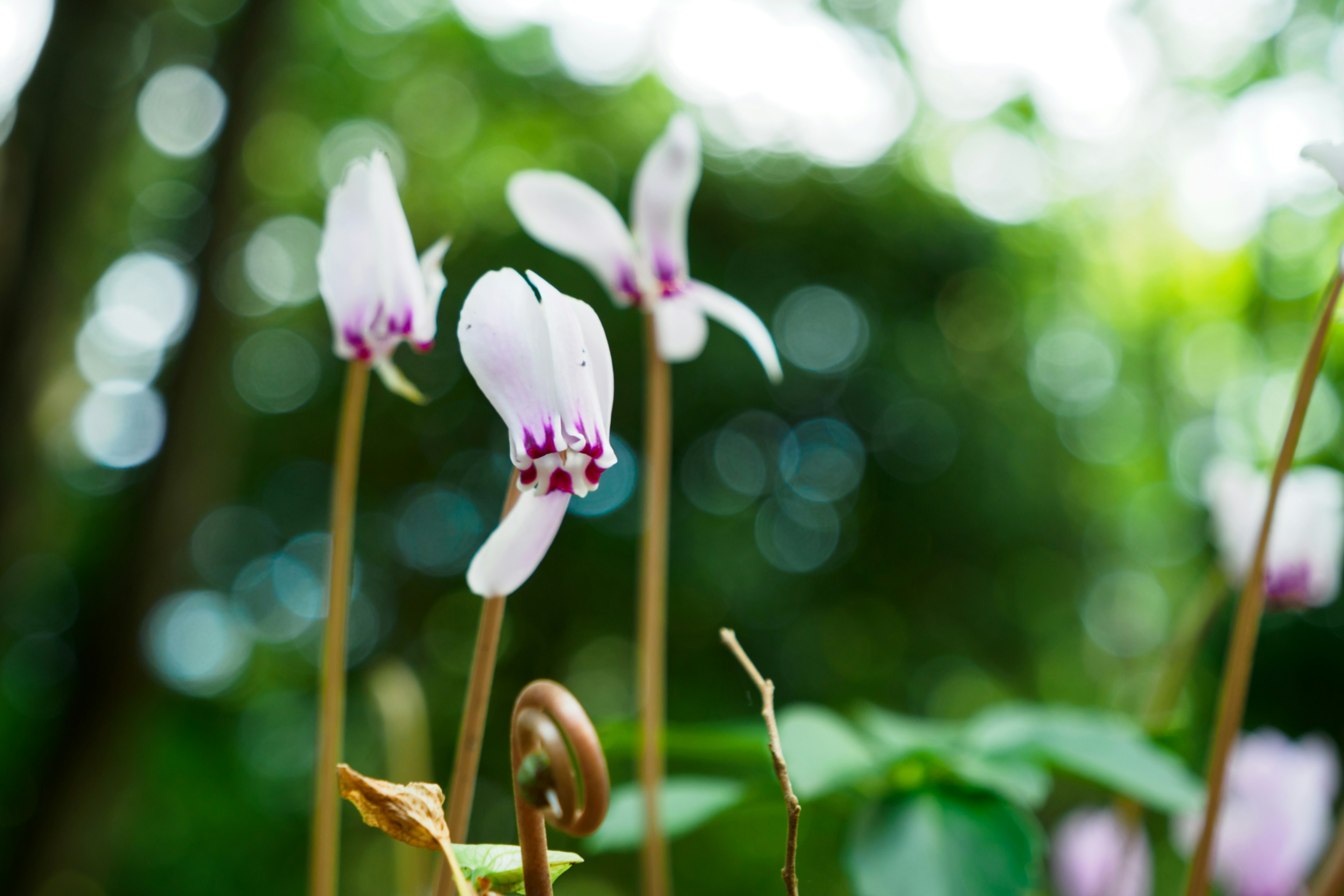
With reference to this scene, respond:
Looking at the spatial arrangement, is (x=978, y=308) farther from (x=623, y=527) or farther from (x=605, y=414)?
(x=605, y=414)

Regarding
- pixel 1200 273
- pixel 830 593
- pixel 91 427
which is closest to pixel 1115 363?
pixel 1200 273

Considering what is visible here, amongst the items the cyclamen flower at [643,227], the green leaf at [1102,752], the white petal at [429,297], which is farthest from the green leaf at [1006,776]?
the white petal at [429,297]

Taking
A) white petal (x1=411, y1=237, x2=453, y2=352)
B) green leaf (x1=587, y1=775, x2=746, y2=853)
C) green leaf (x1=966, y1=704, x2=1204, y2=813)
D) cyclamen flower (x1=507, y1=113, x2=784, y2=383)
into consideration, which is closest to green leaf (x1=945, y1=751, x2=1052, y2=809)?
green leaf (x1=966, y1=704, x2=1204, y2=813)

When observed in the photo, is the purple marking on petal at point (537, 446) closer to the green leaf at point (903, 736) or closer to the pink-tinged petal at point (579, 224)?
the pink-tinged petal at point (579, 224)

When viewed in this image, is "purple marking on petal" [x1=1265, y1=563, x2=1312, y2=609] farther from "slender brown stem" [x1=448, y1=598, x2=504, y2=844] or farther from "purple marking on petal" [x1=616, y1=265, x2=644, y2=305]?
"slender brown stem" [x1=448, y1=598, x2=504, y2=844]

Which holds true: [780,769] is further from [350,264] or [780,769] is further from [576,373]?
[350,264]

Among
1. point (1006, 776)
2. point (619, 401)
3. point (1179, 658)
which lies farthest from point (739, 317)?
point (619, 401)
